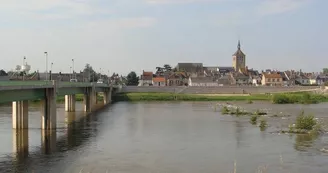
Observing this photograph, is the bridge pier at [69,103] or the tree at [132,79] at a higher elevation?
the tree at [132,79]

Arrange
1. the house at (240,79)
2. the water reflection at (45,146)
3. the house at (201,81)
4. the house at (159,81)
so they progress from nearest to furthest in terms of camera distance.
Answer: the water reflection at (45,146)
the house at (201,81)
the house at (240,79)
the house at (159,81)

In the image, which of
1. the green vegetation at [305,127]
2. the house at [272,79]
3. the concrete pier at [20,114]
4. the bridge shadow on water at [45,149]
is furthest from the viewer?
the house at [272,79]

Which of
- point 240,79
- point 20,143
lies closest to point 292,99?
point 20,143

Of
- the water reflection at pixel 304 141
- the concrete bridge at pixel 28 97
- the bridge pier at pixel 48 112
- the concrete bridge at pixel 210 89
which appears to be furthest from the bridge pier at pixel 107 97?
the water reflection at pixel 304 141

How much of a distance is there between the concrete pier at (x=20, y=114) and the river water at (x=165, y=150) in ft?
4.19

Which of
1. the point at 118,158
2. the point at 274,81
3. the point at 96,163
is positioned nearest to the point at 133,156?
the point at 118,158

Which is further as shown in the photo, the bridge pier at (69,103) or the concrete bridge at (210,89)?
the concrete bridge at (210,89)

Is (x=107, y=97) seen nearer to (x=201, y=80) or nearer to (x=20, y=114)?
(x=20, y=114)

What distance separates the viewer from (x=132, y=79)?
636ft

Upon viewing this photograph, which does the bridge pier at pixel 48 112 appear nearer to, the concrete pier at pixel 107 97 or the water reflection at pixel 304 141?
the water reflection at pixel 304 141

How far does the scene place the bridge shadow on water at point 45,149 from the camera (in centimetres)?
3144

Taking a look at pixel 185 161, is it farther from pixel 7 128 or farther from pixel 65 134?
pixel 7 128

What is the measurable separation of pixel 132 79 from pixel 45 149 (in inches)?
6112

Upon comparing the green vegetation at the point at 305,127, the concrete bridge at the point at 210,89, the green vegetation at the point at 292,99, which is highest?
the concrete bridge at the point at 210,89
